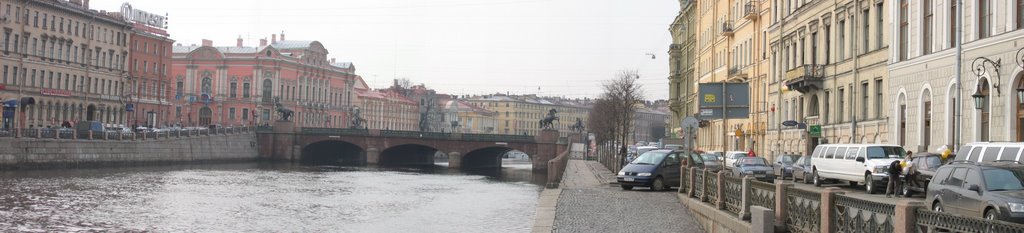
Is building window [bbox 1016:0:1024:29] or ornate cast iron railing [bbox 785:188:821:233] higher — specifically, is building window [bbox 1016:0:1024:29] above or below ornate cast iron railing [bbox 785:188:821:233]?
above

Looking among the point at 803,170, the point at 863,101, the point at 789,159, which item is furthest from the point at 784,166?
the point at 863,101

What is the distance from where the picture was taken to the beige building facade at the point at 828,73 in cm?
4806

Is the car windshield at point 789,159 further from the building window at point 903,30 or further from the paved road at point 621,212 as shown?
the paved road at point 621,212

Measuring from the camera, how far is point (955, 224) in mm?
11586

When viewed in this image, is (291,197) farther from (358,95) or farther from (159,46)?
(358,95)

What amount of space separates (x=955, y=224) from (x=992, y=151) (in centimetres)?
1645

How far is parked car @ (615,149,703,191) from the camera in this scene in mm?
39281

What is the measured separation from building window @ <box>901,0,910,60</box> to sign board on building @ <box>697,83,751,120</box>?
1531 centimetres

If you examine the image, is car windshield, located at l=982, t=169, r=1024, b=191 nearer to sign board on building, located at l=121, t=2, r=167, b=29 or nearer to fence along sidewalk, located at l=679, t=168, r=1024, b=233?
fence along sidewalk, located at l=679, t=168, r=1024, b=233

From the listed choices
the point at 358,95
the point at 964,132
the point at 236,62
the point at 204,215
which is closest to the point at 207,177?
the point at 204,215

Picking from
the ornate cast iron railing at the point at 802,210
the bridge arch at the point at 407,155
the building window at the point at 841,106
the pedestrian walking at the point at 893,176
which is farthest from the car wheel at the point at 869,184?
the bridge arch at the point at 407,155

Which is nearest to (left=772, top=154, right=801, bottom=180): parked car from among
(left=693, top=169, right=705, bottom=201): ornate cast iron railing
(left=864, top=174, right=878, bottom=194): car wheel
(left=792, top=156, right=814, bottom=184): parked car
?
(left=792, top=156, right=814, bottom=184): parked car

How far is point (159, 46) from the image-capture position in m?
122

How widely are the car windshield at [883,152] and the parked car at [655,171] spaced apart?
6.09 meters
